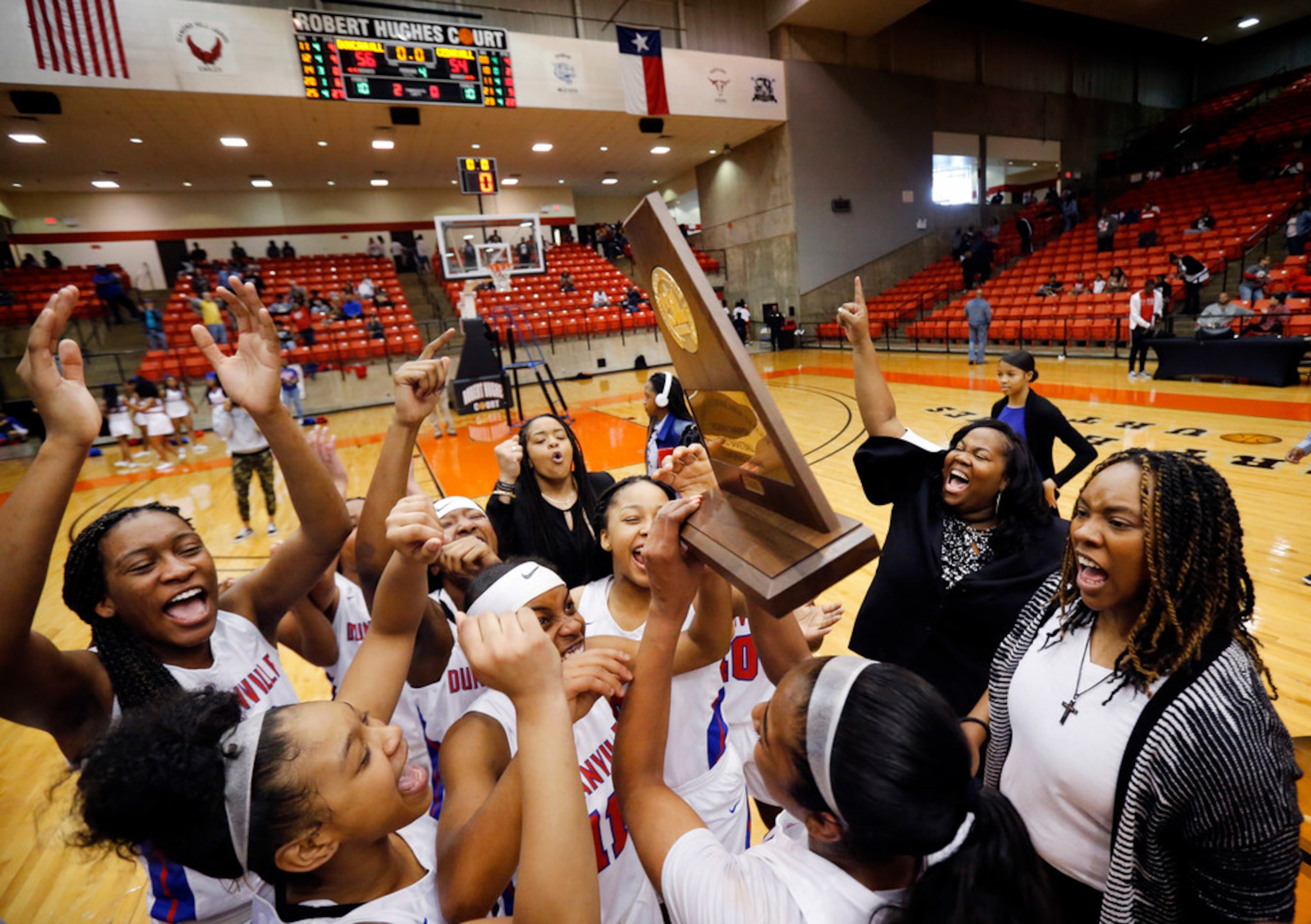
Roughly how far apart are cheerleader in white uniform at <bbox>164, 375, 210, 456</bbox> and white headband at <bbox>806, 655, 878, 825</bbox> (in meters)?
12.5

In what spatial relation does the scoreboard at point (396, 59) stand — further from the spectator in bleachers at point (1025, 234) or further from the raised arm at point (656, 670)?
the spectator in bleachers at point (1025, 234)

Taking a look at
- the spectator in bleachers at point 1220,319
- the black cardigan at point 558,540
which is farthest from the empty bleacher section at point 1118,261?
the black cardigan at point 558,540

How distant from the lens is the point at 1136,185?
18.2m

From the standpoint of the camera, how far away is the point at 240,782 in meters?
0.96

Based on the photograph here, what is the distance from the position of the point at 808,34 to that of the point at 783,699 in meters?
18.6

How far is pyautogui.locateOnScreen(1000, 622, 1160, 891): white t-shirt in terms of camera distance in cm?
118

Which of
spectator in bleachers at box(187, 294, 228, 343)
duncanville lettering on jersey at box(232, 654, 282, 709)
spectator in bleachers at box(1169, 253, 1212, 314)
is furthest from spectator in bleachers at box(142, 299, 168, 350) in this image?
spectator in bleachers at box(1169, 253, 1212, 314)

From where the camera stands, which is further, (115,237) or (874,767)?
(115,237)

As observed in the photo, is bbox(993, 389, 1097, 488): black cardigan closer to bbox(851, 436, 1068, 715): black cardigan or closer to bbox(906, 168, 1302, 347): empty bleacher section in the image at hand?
bbox(851, 436, 1068, 715): black cardigan

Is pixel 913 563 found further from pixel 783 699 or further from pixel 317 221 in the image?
pixel 317 221

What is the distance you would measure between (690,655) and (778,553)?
0.64 meters

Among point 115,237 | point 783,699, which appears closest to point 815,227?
point 783,699

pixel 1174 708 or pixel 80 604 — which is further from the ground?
pixel 80 604

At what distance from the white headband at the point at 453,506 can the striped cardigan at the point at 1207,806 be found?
74.2 inches
